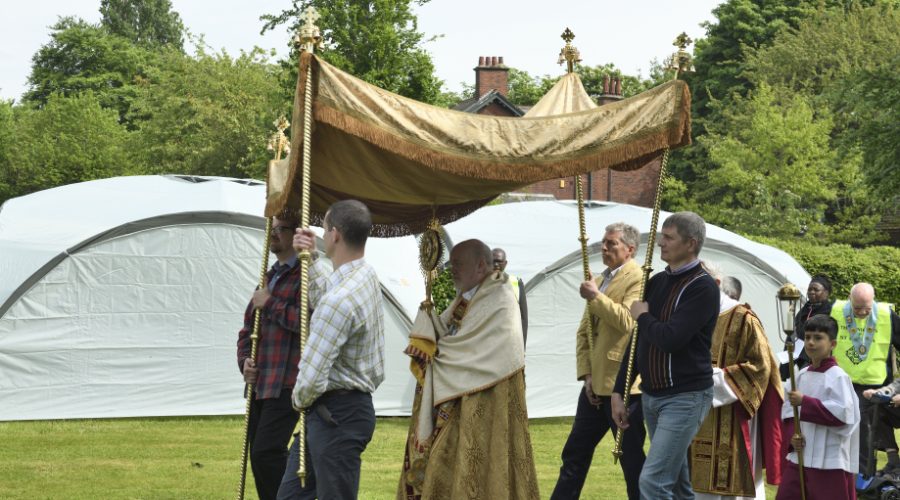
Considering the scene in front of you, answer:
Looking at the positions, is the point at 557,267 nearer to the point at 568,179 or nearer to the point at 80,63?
the point at 568,179

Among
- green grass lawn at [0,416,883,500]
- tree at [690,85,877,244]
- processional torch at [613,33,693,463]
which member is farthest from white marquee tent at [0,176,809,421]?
tree at [690,85,877,244]

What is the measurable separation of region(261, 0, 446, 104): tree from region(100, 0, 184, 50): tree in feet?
157

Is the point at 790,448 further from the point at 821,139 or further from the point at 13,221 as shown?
the point at 821,139

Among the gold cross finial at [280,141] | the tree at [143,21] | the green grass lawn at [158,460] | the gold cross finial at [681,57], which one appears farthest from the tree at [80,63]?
the gold cross finial at [681,57]

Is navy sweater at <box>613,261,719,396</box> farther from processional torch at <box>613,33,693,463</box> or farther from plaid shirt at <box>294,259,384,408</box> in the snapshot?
plaid shirt at <box>294,259,384,408</box>

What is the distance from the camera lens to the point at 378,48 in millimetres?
27266

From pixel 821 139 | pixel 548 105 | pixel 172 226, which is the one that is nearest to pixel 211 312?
pixel 172 226

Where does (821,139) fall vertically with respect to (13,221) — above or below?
above

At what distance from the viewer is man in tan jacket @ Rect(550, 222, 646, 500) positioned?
7320 millimetres

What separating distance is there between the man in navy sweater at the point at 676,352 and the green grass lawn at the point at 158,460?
3.30 meters

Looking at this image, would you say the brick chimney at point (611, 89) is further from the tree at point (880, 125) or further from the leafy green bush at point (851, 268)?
the tree at point (880, 125)

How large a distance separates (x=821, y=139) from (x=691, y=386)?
33906 millimetres

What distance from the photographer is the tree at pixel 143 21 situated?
73500 millimetres

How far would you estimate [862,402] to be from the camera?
34.1 ft
